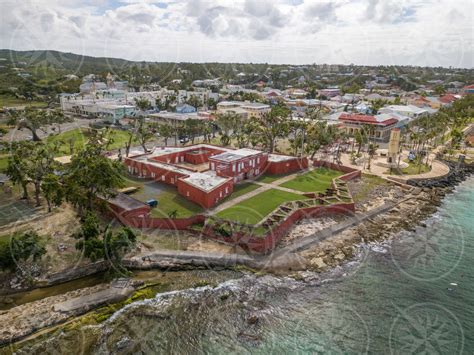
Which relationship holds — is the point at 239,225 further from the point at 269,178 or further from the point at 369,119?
the point at 369,119

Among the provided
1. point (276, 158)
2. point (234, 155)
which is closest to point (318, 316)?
point (234, 155)

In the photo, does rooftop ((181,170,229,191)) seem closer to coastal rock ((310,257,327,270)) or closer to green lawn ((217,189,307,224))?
green lawn ((217,189,307,224))

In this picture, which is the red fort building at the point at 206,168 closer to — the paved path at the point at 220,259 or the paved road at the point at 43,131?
the paved path at the point at 220,259

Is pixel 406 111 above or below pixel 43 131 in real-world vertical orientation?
above

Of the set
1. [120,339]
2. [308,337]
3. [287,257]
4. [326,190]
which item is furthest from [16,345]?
[326,190]

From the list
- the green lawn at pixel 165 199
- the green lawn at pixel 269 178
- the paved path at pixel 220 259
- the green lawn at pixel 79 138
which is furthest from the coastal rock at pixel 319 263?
the green lawn at pixel 79 138

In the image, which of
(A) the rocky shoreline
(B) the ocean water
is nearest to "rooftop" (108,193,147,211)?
(B) the ocean water

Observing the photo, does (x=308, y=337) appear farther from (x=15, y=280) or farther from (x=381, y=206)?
(x=381, y=206)

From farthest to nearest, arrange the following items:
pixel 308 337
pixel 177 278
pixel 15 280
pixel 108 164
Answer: pixel 108 164, pixel 177 278, pixel 15 280, pixel 308 337
